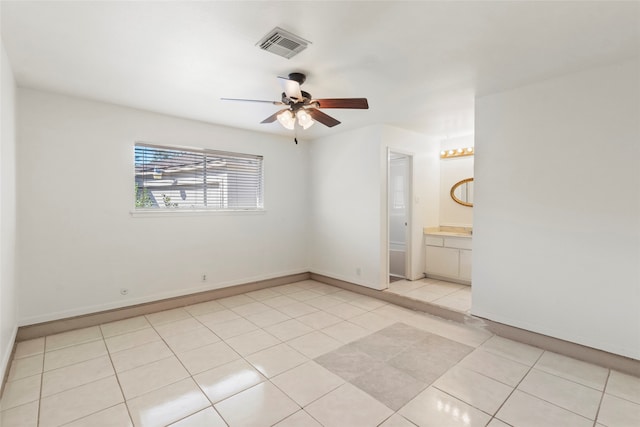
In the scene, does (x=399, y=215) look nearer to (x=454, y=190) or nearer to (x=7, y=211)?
(x=454, y=190)

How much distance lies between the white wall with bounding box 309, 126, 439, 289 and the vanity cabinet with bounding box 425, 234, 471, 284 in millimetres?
167

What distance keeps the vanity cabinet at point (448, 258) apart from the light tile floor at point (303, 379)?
148cm

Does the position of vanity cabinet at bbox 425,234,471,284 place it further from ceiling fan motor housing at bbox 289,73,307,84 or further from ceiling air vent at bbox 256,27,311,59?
ceiling air vent at bbox 256,27,311,59

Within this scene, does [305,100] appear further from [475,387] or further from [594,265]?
[594,265]

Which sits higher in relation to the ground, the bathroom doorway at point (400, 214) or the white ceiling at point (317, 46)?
the white ceiling at point (317, 46)

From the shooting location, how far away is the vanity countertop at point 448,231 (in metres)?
4.88

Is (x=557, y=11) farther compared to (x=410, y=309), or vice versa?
(x=410, y=309)

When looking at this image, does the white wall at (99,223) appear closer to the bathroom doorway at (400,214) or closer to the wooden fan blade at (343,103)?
the wooden fan blade at (343,103)

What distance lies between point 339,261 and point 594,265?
3156mm

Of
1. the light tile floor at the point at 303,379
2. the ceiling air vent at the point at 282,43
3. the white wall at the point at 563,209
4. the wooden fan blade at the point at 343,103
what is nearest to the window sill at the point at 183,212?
the light tile floor at the point at 303,379

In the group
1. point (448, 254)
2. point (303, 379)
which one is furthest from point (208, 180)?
point (448, 254)

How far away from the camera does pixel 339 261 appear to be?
16.2 feet

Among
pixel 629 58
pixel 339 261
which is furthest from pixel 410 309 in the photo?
pixel 629 58

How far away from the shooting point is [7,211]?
245 centimetres
